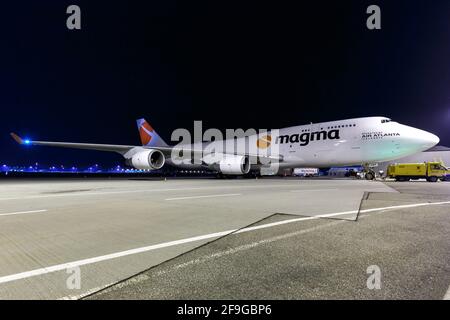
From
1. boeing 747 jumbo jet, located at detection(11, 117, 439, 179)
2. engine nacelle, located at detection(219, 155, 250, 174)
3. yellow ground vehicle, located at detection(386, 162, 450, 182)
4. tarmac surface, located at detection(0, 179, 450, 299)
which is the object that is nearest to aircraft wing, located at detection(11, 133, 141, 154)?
boeing 747 jumbo jet, located at detection(11, 117, 439, 179)

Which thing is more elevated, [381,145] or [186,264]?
[381,145]

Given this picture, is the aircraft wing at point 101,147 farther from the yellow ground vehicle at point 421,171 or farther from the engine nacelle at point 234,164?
the yellow ground vehicle at point 421,171

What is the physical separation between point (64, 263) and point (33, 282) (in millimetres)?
449

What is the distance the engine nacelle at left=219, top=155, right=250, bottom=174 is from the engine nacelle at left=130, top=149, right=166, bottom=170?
479cm

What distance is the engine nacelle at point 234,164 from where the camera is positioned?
1925 centimetres

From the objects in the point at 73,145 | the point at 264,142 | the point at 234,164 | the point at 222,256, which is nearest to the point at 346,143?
the point at 264,142

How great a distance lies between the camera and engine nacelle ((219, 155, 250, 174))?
19250 millimetres

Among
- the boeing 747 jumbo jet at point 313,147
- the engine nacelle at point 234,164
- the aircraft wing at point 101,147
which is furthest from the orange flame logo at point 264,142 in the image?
the engine nacelle at point 234,164

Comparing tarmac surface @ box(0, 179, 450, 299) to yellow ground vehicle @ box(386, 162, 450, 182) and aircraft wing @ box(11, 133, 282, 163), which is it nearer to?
aircraft wing @ box(11, 133, 282, 163)

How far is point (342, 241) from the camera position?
3283mm

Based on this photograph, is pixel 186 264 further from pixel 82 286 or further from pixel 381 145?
pixel 381 145

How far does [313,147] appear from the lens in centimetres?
1947
